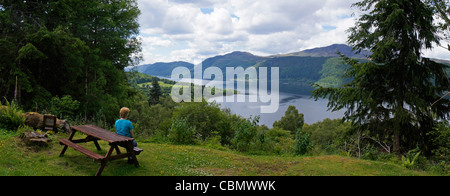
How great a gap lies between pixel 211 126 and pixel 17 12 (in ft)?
47.2

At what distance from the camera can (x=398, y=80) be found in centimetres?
1023

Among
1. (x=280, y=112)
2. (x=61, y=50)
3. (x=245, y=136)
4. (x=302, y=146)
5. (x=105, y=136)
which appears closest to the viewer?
(x=105, y=136)

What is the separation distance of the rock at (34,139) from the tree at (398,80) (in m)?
10.6

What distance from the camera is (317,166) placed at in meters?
7.06

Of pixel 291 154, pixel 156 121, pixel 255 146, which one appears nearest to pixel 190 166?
pixel 255 146

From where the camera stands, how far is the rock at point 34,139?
653 centimetres

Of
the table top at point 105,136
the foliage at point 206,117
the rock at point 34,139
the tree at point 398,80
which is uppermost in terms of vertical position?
the tree at point 398,80

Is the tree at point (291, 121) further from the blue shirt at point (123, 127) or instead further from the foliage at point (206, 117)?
the blue shirt at point (123, 127)

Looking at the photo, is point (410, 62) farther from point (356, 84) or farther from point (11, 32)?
point (11, 32)

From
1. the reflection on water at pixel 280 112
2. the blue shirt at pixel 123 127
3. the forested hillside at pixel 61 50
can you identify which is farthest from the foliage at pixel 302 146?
the reflection on water at pixel 280 112

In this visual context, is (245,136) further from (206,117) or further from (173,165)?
(206,117)

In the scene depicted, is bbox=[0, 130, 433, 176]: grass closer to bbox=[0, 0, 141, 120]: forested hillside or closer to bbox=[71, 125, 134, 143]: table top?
bbox=[71, 125, 134, 143]: table top

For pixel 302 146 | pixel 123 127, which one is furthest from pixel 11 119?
pixel 302 146

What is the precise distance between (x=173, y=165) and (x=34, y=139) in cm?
378
